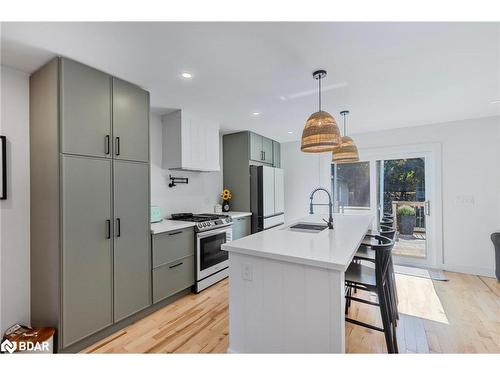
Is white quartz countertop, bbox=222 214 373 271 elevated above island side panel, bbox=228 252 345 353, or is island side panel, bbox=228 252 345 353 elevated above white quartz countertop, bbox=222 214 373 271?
white quartz countertop, bbox=222 214 373 271

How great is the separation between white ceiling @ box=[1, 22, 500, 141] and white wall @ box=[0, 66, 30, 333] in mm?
261

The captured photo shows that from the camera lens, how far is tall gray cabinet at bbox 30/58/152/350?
181 cm

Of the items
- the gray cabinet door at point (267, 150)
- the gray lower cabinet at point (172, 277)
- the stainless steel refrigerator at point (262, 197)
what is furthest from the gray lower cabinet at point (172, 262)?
the gray cabinet door at point (267, 150)

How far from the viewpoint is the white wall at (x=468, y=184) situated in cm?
349

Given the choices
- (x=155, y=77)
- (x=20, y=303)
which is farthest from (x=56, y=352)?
(x=155, y=77)

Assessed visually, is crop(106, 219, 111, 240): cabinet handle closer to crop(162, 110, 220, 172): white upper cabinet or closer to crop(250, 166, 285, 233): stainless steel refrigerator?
crop(162, 110, 220, 172): white upper cabinet

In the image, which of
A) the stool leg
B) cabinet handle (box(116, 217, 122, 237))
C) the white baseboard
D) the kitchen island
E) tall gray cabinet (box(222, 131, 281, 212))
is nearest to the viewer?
the kitchen island

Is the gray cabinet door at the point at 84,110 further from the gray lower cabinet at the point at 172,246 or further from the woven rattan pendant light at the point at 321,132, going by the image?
the woven rattan pendant light at the point at 321,132

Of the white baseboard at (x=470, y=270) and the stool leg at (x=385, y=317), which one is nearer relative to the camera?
the stool leg at (x=385, y=317)

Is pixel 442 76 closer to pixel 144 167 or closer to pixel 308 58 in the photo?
pixel 308 58

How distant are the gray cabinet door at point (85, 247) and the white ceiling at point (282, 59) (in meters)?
0.85

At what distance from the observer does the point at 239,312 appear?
1.69 metres

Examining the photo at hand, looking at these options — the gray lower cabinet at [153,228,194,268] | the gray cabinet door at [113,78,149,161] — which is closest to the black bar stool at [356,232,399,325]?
the gray lower cabinet at [153,228,194,268]
